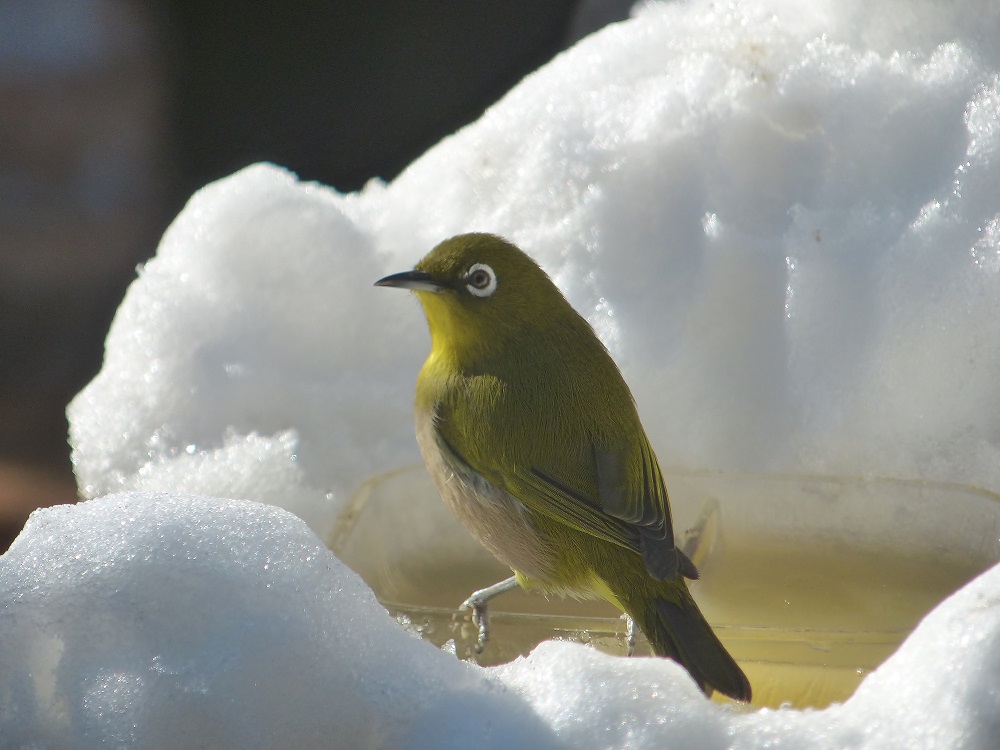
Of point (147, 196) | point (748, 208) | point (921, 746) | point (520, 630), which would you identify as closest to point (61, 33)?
point (147, 196)

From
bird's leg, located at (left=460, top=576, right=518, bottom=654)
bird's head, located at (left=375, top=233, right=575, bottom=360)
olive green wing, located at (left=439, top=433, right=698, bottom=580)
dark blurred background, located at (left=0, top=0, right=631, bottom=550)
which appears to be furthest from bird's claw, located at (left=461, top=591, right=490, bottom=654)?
dark blurred background, located at (left=0, top=0, right=631, bottom=550)

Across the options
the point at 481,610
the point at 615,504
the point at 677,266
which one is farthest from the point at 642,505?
the point at 677,266

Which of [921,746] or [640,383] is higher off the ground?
[640,383]

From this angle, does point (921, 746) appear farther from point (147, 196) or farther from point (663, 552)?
point (147, 196)

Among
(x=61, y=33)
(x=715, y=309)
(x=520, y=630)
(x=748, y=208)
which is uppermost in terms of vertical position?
(x=61, y=33)

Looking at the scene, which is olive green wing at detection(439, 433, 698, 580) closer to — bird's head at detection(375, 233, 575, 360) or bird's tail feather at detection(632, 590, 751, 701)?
bird's tail feather at detection(632, 590, 751, 701)

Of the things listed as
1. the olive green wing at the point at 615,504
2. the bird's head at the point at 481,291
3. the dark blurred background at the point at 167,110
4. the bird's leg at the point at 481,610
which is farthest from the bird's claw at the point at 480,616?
the dark blurred background at the point at 167,110

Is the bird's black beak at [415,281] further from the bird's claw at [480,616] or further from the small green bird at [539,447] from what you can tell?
the bird's claw at [480,616]

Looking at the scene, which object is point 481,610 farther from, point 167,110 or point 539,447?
point 167,110
